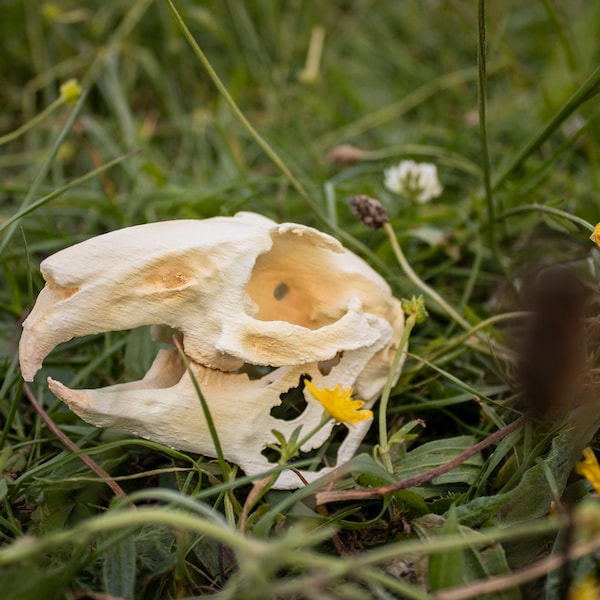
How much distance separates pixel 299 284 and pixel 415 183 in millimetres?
577

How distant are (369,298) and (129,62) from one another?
1.58 metres

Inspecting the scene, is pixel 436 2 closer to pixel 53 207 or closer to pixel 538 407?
pixel 53 207

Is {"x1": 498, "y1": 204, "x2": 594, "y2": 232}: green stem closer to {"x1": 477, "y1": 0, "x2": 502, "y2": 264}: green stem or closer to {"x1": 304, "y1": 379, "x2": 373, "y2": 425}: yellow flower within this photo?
{"x1": 477, "y1": 0, "x2": 502, "y2": 264}: green stem

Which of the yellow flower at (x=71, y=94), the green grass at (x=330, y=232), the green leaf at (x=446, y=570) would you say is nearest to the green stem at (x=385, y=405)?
the green grass at (x=330, y=232)

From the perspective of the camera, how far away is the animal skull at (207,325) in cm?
83

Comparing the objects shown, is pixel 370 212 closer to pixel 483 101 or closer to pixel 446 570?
pixel 483 101

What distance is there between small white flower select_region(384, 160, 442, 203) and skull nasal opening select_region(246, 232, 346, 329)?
1.82 ft

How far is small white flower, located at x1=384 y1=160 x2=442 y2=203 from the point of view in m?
1.47

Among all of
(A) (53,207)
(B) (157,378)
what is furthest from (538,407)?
(A) (53,207)

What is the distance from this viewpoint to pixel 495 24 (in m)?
2.28

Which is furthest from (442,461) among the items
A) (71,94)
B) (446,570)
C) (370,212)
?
(71,94)

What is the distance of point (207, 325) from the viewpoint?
87cm

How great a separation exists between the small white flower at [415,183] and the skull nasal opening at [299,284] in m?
0.56

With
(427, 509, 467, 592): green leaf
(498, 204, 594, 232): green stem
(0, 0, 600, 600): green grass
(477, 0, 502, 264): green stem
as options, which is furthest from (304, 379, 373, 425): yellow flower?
(477, 0, 502, 264): green stem
